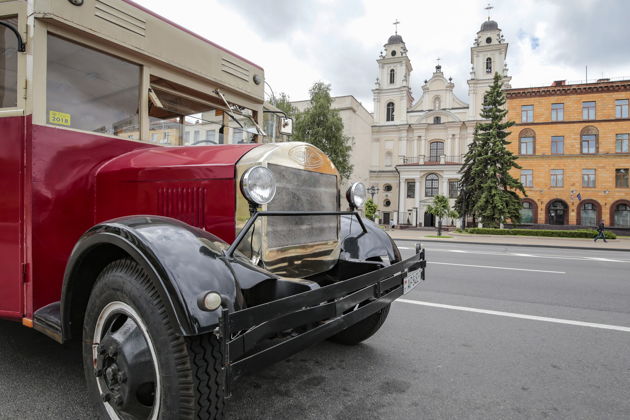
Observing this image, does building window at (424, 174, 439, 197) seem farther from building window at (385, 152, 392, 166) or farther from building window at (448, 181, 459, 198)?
building window at (385, 152, 392, 166)

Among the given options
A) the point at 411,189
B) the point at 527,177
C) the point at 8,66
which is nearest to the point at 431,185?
the point at 411,189

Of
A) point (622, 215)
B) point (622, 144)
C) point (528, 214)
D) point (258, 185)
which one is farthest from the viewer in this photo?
point (528, 214)

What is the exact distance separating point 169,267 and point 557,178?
137 ft

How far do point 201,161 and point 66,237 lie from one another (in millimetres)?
1144

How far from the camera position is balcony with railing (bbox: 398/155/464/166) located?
45938mm

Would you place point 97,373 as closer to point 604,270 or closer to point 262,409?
point 262,409

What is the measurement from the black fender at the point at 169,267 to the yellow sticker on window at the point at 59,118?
40.3 inches

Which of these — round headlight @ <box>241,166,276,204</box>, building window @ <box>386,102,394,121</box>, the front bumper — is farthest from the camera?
building window @ <box>386,102,394,121</box>

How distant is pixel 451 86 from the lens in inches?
1981

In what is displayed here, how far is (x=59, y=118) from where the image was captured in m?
2.67

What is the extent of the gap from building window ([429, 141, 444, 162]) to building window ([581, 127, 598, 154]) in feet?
50.1

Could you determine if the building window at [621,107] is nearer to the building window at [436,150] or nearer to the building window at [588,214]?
the building window at [588,214]

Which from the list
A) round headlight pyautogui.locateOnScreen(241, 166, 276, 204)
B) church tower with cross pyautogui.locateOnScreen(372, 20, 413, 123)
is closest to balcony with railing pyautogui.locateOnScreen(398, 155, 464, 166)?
church tower with cross pyautogui.locateOnScreen(372, 20, 413, 123)

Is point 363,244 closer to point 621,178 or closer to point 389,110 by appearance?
point 621,178
